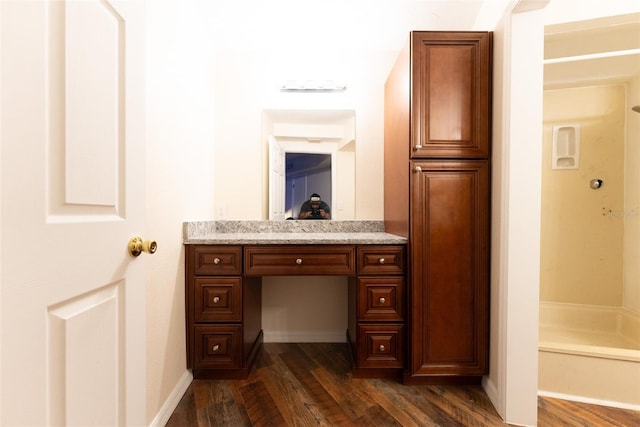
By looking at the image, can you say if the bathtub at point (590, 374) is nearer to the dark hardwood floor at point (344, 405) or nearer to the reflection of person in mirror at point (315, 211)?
the dark hardwood floor at point (344, 405)

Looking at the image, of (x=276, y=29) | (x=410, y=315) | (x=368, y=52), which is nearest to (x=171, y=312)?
(x=410, y=315)

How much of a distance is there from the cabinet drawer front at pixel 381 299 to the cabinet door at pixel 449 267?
0.29 ft

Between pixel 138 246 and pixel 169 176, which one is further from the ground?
pixel 169 176

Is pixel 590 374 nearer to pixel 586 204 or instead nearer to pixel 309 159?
A: pixel 586 204

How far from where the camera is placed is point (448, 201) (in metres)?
1.54

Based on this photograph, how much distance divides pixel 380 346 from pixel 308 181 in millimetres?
1298

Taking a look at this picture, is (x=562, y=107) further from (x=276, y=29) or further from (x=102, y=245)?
(x=102, y=245)

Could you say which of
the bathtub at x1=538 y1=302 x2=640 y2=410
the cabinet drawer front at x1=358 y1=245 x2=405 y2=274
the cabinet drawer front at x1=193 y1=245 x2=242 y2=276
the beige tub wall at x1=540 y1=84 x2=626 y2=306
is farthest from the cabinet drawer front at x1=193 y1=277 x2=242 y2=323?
the beige tub wall at x1=540 y1=84 x2=626 y2=306

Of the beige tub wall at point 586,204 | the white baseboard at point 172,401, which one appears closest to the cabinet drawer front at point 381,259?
the white baseboard at point 172,401

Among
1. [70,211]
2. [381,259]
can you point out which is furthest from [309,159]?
[70,211]

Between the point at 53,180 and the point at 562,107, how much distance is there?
338cm

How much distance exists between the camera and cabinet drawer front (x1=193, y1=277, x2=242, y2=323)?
1.62 meters

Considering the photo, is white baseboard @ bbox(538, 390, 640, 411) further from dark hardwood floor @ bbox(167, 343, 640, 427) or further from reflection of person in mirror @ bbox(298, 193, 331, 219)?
reflection of person in mirror @ bbox(298, 193, 331, 219)

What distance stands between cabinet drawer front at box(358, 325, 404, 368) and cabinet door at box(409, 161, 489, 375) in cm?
9
